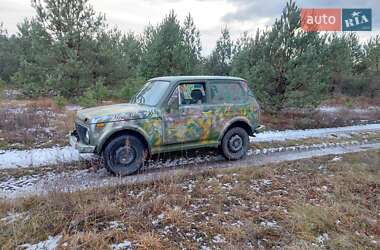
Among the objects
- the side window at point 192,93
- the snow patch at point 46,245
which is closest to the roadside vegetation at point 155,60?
the side window at point 192,93

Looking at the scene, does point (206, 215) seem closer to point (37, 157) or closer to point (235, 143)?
point (235, 143)

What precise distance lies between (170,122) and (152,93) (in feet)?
2.81

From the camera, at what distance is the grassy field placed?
3.76 m

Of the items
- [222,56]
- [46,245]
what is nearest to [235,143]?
[46,245]

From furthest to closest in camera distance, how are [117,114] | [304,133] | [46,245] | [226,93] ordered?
1. [304,133]
2. [226,93]
3. [117,114]
4. [46,245]

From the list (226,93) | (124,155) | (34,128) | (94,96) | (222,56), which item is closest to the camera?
(124,155)

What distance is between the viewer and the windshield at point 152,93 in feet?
21.6

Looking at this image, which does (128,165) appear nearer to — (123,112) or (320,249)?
(123,112)

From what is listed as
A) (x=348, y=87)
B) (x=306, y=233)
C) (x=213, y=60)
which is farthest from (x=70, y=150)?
(x=348, y=87)

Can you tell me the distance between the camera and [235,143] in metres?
7.60

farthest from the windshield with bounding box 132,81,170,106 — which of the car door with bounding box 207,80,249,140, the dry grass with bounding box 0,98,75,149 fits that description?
the dry grass with bounding box 0,98,75,149

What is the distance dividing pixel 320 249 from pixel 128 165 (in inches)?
148

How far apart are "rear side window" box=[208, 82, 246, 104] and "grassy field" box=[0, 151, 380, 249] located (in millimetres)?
2061

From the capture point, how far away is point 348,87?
24828 millimetres
